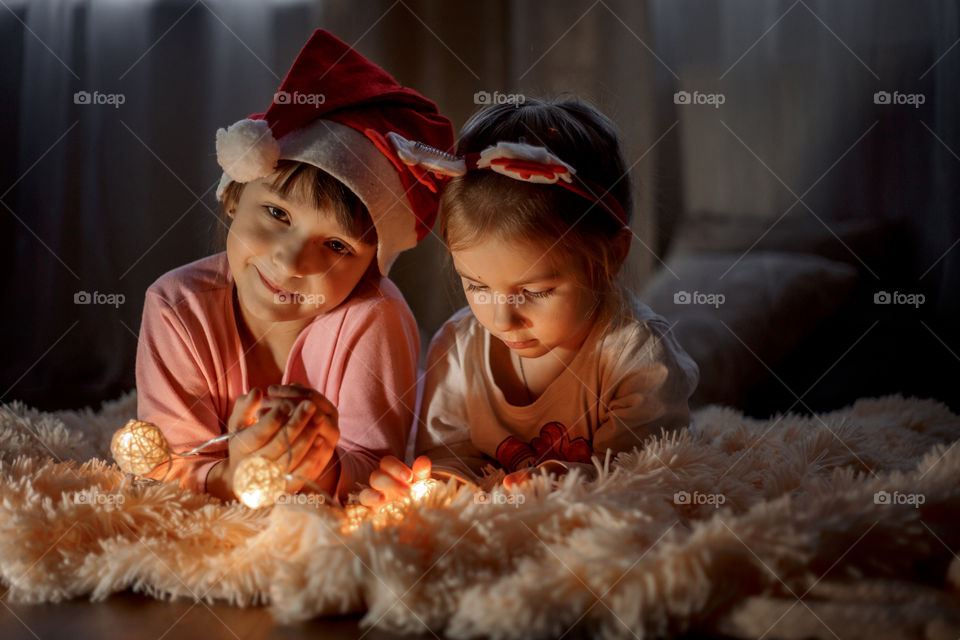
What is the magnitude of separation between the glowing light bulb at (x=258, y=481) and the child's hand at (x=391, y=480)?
0.11m

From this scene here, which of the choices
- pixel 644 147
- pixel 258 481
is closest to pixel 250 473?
pixel 258 481

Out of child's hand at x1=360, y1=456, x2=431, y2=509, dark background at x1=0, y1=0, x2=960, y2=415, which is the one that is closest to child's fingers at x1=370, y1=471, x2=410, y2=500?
child's hand at x1=360, y1=456, x2=431, y2=509

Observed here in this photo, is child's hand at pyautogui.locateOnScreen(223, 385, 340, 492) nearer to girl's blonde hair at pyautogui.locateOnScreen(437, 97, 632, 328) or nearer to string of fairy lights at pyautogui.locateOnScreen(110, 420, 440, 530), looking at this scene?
string of fairy lights at pyautogui.locateOnScreen(110, 420, 440, 530)

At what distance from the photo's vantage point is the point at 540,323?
101cm

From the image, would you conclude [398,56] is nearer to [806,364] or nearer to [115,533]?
[806,364]

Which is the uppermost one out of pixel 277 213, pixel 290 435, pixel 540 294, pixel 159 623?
pixel 277 213

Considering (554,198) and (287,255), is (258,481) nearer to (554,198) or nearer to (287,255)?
(287,255)

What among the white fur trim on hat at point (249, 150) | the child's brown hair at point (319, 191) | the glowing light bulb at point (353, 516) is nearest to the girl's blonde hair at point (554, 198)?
the child's brown hair at point (319, 191)

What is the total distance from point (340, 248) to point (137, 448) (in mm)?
335

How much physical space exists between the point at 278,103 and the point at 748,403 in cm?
107

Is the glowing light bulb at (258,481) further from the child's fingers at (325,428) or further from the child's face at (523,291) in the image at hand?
the child's face at (523,291)

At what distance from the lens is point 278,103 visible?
3.31 ft

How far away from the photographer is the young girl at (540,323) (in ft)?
3.23

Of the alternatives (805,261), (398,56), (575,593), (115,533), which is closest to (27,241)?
(398,56)
